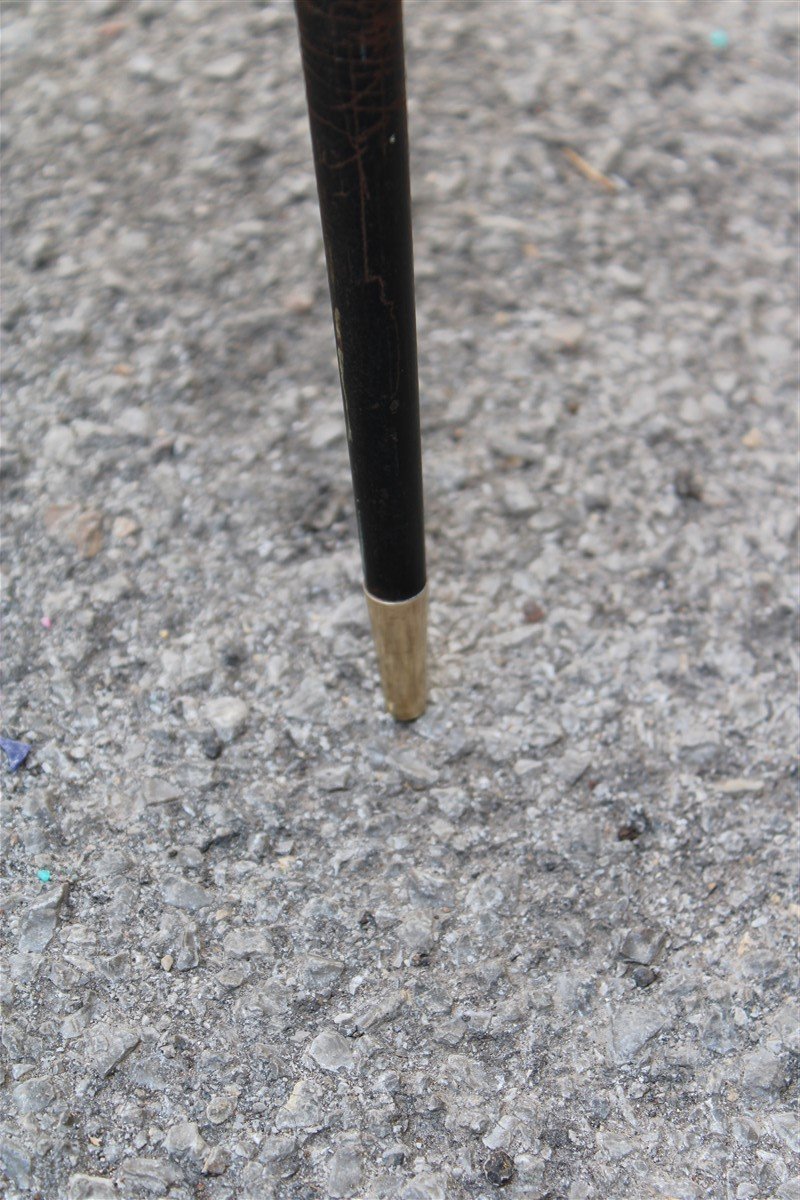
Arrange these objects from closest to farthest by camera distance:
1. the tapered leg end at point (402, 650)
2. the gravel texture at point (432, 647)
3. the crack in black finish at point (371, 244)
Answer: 1. the crack in black finish at point (371, 244)
2. the gravel texture at point (432, 647)
3. the tapered leg end at point (402, 650)

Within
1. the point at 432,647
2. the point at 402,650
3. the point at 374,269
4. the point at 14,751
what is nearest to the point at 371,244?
the point at 374,269

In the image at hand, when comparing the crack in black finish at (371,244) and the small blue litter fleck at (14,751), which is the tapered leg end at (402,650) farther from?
the small blue litter fleck at (14,751)

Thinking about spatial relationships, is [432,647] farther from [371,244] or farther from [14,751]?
[371,244]

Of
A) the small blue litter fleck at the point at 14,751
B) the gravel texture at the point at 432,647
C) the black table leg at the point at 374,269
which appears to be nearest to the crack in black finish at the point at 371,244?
the black table leg at the point at 374,269

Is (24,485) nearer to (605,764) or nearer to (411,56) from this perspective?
(605,764)

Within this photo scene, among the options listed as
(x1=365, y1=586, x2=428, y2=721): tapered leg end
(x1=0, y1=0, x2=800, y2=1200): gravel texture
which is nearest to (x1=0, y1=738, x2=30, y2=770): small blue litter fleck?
(x1=0, y1=0, x2=800, y2=1200): gravel texture

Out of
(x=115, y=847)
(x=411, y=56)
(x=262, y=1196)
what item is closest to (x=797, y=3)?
(x=411, y=56)
